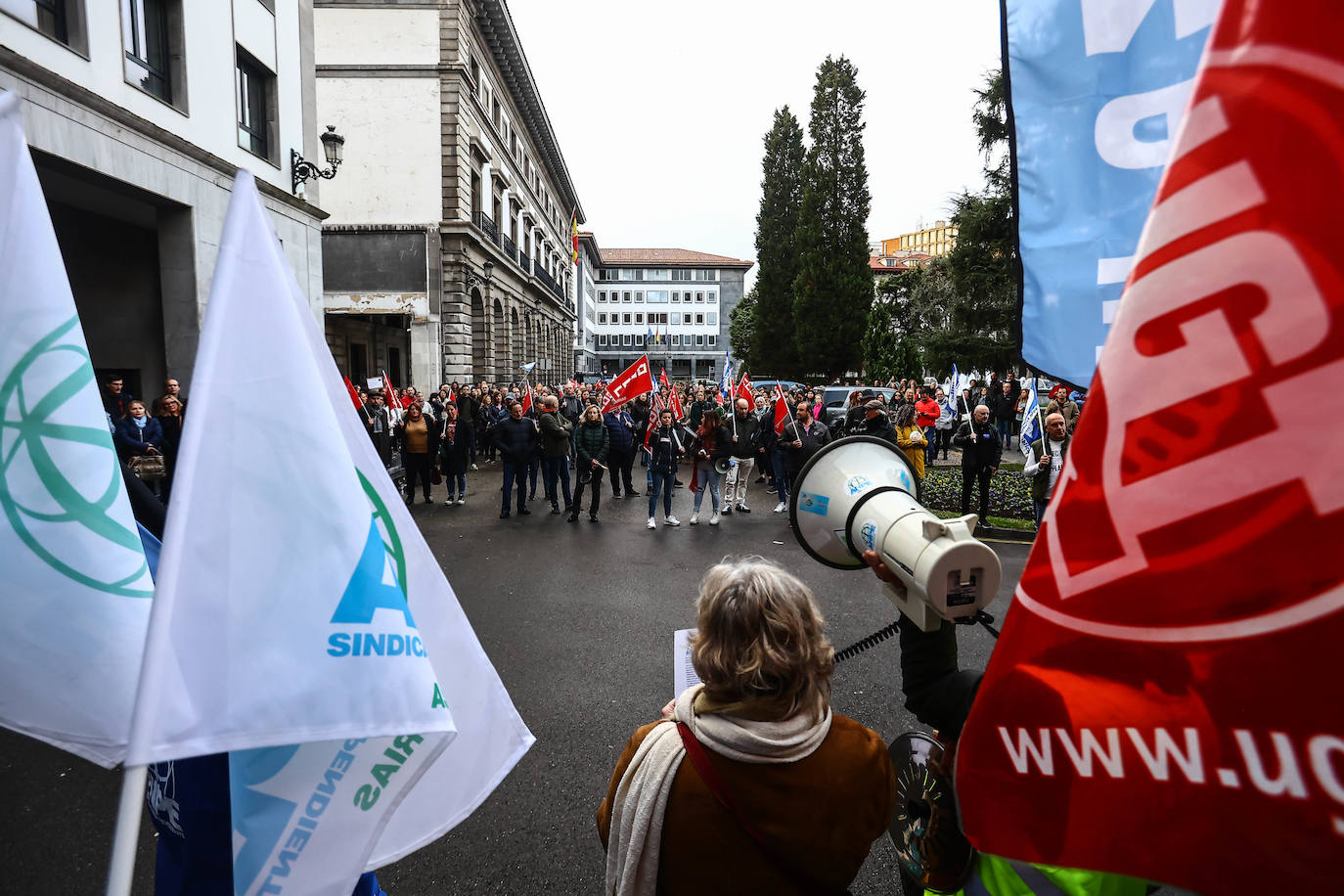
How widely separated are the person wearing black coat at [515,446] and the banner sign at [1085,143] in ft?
28.6

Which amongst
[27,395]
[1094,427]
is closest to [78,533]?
[27,395]

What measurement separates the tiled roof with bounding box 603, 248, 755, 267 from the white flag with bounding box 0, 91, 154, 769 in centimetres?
8223

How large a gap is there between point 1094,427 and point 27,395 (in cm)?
222

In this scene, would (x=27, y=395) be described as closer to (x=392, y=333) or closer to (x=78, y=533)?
(x=78, y=533)

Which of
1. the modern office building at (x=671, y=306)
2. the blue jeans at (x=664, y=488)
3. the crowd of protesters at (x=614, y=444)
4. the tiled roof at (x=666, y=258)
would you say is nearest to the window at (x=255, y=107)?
the crowd of protesters at (x=614, y=444)

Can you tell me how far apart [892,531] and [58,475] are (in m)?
2.08

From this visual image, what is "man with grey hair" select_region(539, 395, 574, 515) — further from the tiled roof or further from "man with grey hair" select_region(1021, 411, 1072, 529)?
the tiled roof

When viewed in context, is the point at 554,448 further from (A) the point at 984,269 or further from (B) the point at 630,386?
(A) the point at 984,269

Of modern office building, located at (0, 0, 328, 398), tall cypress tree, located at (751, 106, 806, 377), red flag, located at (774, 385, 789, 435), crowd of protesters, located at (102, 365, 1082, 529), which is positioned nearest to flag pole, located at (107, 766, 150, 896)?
crowd of protesters, located at (102, 365, 1082, 529)

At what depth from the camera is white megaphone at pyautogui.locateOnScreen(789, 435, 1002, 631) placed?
165 cm

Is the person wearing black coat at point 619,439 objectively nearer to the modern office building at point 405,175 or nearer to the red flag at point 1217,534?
the red flag at point 1217,534

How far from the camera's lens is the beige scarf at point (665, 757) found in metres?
1.35

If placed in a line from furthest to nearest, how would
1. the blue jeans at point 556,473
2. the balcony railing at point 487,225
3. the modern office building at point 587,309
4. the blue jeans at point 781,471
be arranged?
1. the modern office building at point 587,309
2. the balcony railing at point 487,225
3. the blue jeans at point 781,471
4. the blue jeans at point 556,473

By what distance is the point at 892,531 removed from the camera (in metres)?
1.88
